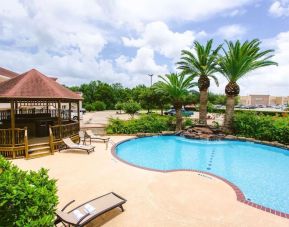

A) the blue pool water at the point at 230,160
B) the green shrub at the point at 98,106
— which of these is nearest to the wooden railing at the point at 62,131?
the blue pool water at the point at 230,160

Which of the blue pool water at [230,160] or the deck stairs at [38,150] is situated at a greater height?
the deck stairs at [38,150]

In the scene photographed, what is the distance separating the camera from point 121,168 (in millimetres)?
10281

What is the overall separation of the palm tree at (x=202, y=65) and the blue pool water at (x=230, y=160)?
17.3ft

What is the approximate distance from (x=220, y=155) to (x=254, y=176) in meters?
4.02

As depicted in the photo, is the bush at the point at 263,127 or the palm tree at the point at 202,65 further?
the palm tree at the point at 202,65

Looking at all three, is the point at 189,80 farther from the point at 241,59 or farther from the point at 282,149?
the point at 282,149

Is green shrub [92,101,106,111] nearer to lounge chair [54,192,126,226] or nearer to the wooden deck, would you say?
the wooden deck

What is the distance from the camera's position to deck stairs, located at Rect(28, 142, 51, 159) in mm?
12128

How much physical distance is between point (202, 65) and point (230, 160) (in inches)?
430

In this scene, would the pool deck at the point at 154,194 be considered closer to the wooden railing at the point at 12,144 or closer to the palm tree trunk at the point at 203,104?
the wooden railing at the point at 12,144

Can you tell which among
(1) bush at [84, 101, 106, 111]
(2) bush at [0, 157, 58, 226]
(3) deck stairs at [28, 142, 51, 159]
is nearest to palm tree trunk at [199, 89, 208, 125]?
(3) deck stairs at [28, 142, 51, 159]

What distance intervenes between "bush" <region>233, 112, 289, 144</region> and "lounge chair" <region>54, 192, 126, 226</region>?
16.2 m

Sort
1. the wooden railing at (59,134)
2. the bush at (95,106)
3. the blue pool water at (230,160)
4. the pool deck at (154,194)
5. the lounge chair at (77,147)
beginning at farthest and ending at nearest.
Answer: the bush at (95,106) → the wooden railing at (59,134) → the lounge chair at (77,147) → the blue pool water at (230,160) → the pool deck at (154,194)

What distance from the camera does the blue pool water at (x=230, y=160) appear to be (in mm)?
9175
